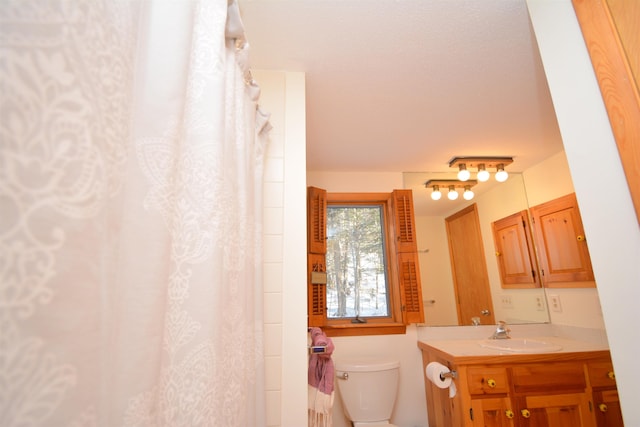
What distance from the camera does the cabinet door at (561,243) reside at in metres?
1.97

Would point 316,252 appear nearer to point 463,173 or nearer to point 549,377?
point 463,173

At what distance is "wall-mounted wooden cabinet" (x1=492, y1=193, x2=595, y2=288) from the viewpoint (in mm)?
2010

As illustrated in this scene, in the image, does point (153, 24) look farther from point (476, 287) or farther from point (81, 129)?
point (476, 287)

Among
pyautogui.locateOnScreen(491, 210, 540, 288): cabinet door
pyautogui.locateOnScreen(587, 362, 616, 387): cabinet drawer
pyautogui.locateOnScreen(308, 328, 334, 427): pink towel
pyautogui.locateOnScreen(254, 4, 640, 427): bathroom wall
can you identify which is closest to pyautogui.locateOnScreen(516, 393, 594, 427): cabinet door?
pyautogui.locateOnScreen(587, 362, 616, 387): cabinet drawer

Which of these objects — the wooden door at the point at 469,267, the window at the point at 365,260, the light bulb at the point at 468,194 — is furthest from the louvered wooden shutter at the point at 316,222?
the light bulb at the point at 468,194

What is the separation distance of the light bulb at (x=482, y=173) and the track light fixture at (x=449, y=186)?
0.53ft

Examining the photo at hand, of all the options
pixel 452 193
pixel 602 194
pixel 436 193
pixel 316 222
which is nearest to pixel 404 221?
pixel 436 193

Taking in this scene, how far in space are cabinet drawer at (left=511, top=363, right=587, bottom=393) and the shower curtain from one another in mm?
1759

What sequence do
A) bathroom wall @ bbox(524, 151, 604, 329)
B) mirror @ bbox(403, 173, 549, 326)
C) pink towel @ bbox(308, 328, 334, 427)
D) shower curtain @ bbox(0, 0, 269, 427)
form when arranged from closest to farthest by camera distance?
shower curtain @ bbox(0, 0, 269, 427) < pink towel @ bbox(308, 328, 334, 427) < bathroom wall @ bbox(524, 151, 604, 329) < mirror @ bbox(403, 173, 549, 326)

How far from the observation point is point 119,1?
33 cm

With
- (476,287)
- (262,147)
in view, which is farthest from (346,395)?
(262,147)

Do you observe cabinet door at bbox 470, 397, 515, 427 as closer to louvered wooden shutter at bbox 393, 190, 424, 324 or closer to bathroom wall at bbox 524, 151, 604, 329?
louvered wooden shutter at bbox 393, 190, 424, 324

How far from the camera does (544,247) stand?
88.2 inches

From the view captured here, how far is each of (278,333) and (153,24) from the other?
1.03 metres
